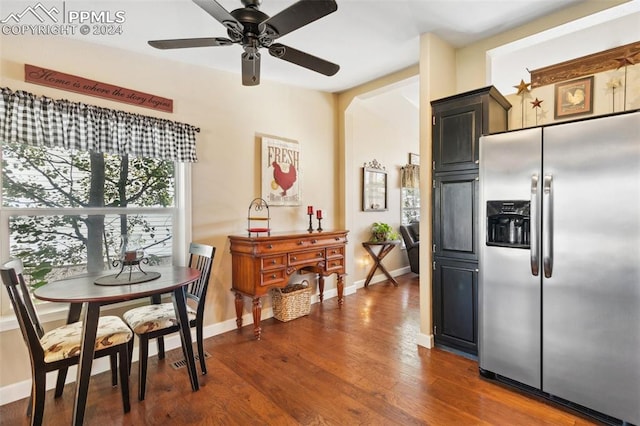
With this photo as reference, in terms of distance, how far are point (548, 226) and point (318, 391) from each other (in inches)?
75.2

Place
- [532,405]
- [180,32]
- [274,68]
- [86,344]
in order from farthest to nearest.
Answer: [274,68] < [180,32] < [532,405] < [86,344]

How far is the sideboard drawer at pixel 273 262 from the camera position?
10.2 ft

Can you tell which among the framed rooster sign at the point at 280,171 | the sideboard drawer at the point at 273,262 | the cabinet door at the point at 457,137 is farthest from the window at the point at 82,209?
the cabinet door at the point at 457,137

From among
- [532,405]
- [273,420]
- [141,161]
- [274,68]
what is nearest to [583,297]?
[532,405]

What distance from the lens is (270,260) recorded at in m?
3.17

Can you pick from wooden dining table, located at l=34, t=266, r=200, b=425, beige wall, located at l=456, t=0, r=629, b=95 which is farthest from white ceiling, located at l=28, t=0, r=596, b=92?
wooden dining table, located at l=34, t=266, r=200, b=425

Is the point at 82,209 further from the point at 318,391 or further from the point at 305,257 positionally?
the point at 318,391

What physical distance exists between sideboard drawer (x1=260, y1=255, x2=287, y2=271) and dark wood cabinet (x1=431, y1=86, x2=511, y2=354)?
1497 millimetres

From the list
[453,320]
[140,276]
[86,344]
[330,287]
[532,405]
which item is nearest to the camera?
[86,344]

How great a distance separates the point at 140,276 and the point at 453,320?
2574 millimetres

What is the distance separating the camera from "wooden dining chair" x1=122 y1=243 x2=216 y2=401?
7.09ft

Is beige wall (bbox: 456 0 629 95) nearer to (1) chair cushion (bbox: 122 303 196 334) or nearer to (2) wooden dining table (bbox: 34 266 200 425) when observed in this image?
(2) wooden dining table (bbox: 34 266 200 425)

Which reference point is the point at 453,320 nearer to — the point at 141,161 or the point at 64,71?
the point at 141,161

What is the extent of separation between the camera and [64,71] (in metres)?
2.43
